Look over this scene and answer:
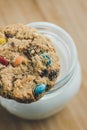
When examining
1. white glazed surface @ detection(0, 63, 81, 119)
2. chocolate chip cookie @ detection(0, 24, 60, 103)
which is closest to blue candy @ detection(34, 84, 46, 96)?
chocolate chip cookie @ detection(0, 24, 60, 103)

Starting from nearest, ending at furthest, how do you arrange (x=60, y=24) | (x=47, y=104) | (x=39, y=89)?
1. (x=39, y=89)
2. (x=47, y=104)
3. (x=60, y=24)

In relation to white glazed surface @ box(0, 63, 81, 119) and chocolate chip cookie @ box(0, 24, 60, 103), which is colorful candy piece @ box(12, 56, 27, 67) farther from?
white glazed surface @ box(0, 63, 81, 119)

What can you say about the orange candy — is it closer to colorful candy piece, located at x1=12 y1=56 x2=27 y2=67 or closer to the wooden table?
colorful candy piece, located at x1=12 y1=56 x2=27 y2=67

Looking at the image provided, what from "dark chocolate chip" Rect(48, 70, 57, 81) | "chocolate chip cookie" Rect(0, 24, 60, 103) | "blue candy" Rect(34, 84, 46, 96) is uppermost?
"chocolate chip cookie" Rect(0, 24, 60, 103)

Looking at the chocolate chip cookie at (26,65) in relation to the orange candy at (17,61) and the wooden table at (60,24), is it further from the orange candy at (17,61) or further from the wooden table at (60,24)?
the wooden table at (60,24)

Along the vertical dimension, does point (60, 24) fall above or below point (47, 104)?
above

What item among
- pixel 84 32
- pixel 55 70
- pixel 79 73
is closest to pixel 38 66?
pixel 55 70

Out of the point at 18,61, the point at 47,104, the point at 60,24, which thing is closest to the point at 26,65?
the point at 18,61

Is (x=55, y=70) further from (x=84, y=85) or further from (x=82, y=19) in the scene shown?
(x=82, y=19)

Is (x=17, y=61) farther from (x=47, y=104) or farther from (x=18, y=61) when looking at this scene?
(x=47, y=104)

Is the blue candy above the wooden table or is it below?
below

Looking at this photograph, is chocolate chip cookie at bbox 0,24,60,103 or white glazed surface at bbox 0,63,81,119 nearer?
chocolate chip cookie at bbox 0,24,60,103
